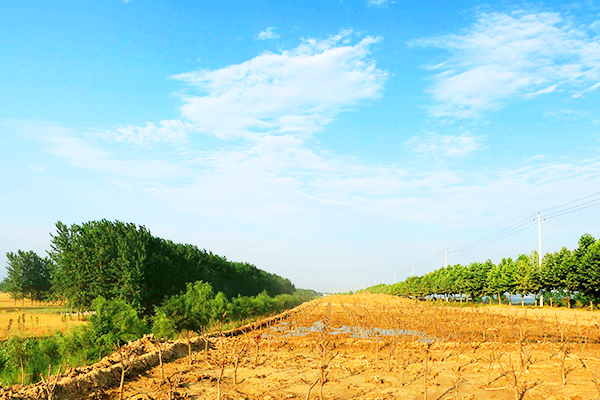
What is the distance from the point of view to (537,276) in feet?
147

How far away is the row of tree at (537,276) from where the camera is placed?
37.1m

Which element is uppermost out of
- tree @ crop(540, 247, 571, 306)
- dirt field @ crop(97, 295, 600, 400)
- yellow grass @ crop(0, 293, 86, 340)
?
tree @ crop(540, 247, 571, 306)

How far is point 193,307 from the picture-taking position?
32.3 m

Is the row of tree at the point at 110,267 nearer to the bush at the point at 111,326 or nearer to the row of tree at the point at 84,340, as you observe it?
the row of tree at the point at 84,340

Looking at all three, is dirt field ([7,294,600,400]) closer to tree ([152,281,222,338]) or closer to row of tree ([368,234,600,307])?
tree ([152,281,222,338])

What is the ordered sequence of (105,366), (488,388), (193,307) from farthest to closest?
1. (193,307)
2. (105,366)
3. (488,388)

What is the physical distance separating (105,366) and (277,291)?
100m

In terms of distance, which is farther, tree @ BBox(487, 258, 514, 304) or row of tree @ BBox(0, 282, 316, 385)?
tree @ BBox(487, 258, 514, 304)

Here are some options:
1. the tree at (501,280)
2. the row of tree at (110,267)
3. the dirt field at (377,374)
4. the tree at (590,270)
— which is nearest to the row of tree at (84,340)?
the dirt field at (377,374)

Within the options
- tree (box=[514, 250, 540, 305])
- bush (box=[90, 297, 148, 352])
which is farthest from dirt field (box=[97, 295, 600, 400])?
tree (box=[514, 250, 540, 305])

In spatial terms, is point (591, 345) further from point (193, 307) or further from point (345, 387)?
point (193, 307)

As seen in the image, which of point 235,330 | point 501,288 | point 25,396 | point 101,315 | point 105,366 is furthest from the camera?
point 501,288

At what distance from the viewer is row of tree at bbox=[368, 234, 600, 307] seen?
122 feet

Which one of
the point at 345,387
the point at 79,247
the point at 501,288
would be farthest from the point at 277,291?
the point at 345,387
